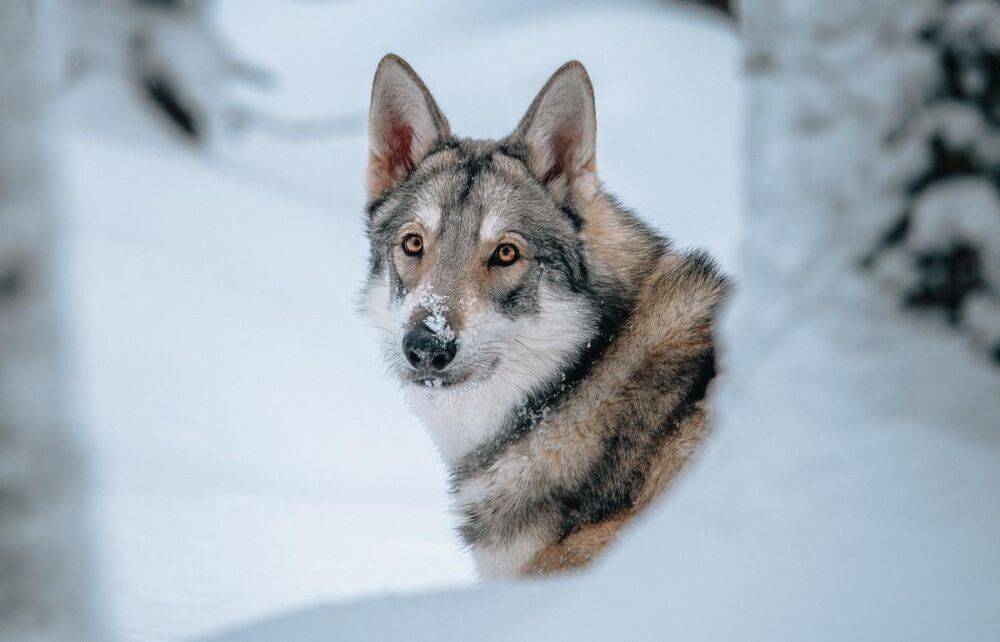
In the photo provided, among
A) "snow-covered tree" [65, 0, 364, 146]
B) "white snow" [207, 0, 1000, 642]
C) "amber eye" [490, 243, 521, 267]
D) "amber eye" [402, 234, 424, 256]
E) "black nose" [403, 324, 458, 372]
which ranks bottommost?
"snow-covered tree" [65, 0, 364, 146]

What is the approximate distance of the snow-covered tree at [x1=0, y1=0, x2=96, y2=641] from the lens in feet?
4.30

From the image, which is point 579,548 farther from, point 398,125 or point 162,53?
point 162,53

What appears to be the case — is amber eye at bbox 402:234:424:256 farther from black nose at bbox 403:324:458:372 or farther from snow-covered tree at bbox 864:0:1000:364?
snow-covered tree at bbox 864:0:1000:364

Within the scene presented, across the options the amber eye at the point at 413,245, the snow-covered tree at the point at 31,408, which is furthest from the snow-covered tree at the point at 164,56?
the snow-covered tree at the point at 31,408

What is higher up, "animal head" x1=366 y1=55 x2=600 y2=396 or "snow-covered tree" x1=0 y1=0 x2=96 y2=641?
"snow-covered tree" x1=0 y1=0 x2=96 y2=641

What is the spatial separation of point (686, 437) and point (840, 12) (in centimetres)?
153

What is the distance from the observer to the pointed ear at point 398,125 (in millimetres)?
3500

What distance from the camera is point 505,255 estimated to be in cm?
320

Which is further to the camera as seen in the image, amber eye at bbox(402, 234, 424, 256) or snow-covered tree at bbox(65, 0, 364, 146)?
snow-covered tree at bbox(65, 0, 364, 146)

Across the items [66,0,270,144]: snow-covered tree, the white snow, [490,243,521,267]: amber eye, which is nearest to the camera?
the white snow

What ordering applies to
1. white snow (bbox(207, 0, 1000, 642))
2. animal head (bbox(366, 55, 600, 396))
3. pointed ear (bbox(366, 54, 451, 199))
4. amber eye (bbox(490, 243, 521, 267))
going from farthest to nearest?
pointed ear (bbox(366, 54, 451, 199))
amber eye (bbox(490, 243, 521, 267))
animal head (bbox(366, 55, 600, 396))
white snow (bbox(207, 0, 1000, 642))

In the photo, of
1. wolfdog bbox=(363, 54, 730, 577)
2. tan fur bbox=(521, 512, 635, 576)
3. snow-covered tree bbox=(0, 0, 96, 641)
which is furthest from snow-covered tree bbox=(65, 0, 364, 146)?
snow-covered tree bbox=(0, 0, 96, 641)

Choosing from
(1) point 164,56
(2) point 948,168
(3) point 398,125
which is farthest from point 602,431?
(1) point 164,56

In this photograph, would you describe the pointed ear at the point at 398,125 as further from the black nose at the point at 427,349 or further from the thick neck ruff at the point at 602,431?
the thick neck ruff at the point at 602,431
